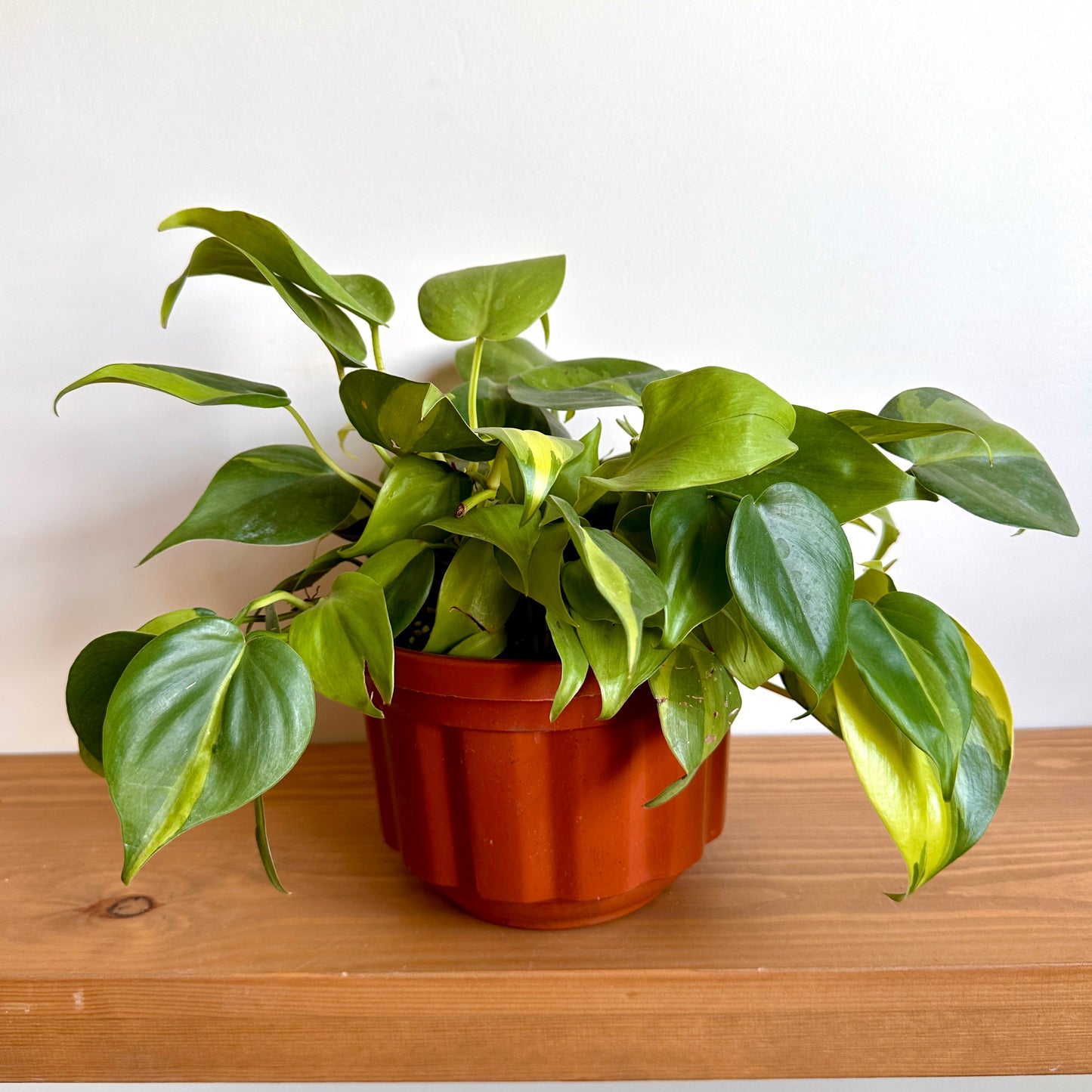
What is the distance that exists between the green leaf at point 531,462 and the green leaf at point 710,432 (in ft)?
0.08

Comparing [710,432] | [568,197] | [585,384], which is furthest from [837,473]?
[568,197]

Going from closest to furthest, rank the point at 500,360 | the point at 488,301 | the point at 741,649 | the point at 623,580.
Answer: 1. the point at 623,580
2. the point at 741,649
3. the point at 488,301
4. the point at 500,360

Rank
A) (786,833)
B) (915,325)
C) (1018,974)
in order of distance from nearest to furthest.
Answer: (1018,974), (786,833), (915,325)

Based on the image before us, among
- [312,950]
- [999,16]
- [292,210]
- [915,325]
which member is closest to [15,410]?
[292,210]

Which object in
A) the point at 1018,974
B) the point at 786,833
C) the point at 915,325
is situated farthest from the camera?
the point at 915,325

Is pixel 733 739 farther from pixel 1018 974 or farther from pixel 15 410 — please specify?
pixel 15 410

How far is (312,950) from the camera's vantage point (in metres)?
0.57

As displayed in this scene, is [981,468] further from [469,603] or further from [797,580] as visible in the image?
[469,603]

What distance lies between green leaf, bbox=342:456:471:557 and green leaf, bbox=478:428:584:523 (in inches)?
3.1

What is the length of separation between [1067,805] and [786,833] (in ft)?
0.78

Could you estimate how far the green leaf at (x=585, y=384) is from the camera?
55 centimetres

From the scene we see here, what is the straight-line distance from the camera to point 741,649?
1.64 feet

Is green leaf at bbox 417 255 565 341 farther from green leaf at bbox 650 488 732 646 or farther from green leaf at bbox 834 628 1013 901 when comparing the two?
green leaf at bbox 834 628 1013 901

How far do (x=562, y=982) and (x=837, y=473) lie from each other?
33cm
